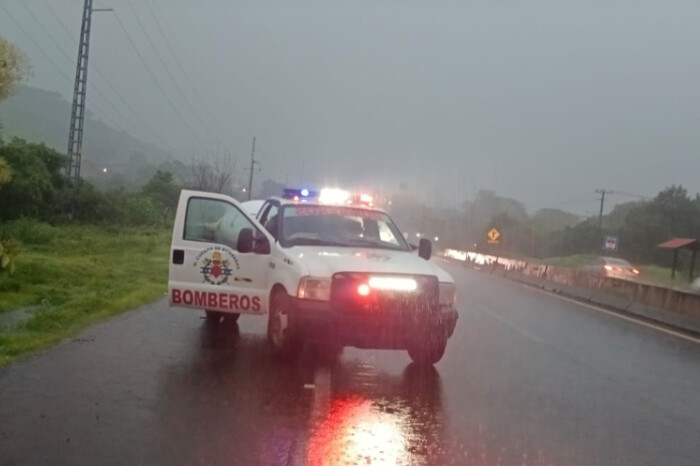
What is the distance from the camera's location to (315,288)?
900cm

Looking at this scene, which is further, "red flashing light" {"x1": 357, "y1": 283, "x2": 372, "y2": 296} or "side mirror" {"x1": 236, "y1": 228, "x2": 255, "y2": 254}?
"side mirror" {"x1": 236, "y1": 228, "x2": 255, "y2": 254}

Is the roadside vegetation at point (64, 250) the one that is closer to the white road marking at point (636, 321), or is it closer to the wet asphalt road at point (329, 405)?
the wet asphalt road at point (329, 405)

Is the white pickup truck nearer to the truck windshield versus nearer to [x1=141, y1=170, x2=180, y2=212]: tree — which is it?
the truck windshield

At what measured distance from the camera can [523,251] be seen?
75.3 meters

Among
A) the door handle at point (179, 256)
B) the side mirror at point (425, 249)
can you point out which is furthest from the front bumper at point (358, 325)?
the side mirror at point (425, 249)

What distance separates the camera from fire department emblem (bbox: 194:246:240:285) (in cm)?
1029

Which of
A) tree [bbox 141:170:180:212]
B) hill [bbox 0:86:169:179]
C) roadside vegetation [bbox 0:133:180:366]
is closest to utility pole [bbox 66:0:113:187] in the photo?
roadside vegetation [bbox 0:133:180:366]

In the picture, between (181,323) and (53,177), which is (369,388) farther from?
(53,177)

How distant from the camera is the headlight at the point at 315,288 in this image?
8.97 meters

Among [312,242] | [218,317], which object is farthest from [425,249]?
[218,317]

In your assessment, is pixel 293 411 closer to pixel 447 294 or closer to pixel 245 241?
pixel 447 294

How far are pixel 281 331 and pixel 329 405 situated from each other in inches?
81.4

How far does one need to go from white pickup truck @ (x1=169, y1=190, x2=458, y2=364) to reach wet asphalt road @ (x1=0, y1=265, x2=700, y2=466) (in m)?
0.51

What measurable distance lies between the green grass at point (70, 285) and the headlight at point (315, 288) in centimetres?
310
